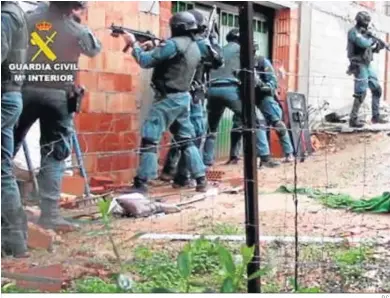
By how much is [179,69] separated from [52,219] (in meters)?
1.91

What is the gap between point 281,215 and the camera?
18.1 feet

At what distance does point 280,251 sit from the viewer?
4.40 m

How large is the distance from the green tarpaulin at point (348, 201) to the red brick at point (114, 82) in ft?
5.09

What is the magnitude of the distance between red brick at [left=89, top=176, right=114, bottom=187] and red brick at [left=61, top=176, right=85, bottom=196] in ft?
0.92

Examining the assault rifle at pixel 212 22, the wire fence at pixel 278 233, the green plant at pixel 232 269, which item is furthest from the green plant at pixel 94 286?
the assault rifle at pixel 212 22

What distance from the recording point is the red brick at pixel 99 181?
Answer: 5677mm

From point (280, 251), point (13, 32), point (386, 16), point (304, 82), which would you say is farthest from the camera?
point (386, 16)

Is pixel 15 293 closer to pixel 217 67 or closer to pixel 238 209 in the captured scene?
pixel 238 209

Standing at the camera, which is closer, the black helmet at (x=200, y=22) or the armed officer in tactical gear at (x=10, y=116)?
the armed officer in tactical gear at (x=10, y=116)

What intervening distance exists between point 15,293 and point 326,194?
3498 millimetres

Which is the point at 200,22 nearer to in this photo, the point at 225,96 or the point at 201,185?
the point at 225,96

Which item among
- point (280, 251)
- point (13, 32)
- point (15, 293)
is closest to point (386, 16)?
point (280, 251)

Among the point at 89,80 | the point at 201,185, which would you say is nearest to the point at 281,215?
the point at 201,185

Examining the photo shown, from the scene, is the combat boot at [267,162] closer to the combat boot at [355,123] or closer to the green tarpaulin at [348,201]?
the green tarpaulin at [348,201]
